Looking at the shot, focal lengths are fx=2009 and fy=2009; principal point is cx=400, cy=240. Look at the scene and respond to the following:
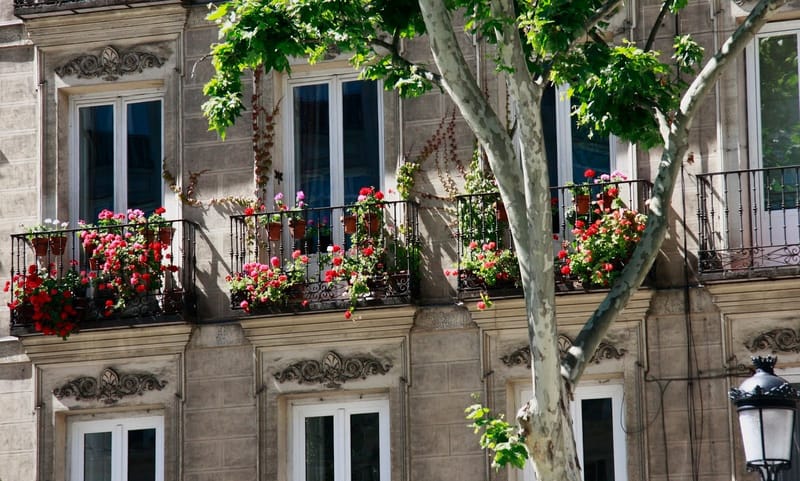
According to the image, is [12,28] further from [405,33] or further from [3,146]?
[405,33]

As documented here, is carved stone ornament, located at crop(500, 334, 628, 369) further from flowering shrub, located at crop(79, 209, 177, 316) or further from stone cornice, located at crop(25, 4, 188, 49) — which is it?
stone cornice, located at crop(25, 4, 188, 49)

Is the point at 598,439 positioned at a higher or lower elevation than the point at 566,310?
lower

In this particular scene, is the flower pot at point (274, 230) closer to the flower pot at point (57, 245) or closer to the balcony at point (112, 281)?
the balcony at point (112, 281)

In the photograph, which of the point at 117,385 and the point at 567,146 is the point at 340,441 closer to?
the point at 117,385

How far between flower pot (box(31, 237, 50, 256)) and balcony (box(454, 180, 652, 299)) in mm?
4916

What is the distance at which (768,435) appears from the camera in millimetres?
15750

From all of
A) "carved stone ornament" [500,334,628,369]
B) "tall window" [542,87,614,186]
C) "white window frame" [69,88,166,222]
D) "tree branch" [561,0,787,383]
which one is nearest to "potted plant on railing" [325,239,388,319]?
"carved stone ornament" [500,334,628,369]

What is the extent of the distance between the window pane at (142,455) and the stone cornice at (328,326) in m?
1.73

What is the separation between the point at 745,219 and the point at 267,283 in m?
5.31

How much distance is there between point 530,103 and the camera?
17.2m

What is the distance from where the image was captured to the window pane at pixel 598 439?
71.4 ft

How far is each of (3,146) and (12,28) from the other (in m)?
1.46

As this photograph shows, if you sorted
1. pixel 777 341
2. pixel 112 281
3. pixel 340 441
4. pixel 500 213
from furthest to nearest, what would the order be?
pixel 112 281 < pixel 340 441 < pixel 500 213 < pixel 777 341

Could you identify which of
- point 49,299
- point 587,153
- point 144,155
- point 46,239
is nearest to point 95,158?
point 144,155
